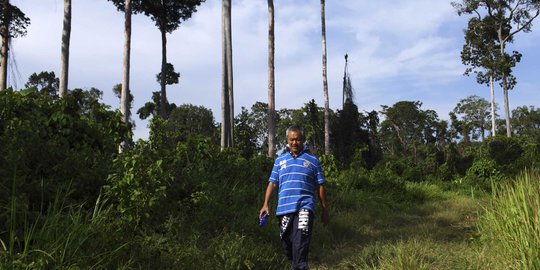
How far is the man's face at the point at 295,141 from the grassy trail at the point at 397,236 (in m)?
1.42

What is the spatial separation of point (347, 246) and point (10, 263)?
15.1ft

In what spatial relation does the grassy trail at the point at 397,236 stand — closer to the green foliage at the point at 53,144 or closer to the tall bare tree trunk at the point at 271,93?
the green foliage at the point at 53,144

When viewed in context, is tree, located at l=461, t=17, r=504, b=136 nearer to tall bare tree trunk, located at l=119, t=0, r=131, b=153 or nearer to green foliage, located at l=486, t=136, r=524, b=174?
green foliage, located at l=486, t=136, r=524, b=174

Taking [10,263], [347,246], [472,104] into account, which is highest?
[472,104]

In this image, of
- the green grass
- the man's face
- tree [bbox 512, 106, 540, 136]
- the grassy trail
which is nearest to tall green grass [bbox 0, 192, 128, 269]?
the green grass

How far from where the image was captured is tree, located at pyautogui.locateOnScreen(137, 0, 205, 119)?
83.3ft

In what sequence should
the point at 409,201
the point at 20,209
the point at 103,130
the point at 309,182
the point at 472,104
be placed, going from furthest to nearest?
the point at 472,104 → the point at 409,201 → the point at 103,130 → the point at 309,182 → the point at 20,209

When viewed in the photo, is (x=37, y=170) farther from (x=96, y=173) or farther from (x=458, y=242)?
(x=458, y=242)

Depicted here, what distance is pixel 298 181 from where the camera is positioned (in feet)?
15.3

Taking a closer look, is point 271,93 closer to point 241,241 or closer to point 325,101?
point 325,101

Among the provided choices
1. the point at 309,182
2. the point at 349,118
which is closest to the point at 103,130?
the point at 309,182

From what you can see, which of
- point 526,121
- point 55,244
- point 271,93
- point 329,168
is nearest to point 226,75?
point 271,93

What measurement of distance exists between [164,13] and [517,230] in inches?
952

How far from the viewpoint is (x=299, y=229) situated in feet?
14.8
